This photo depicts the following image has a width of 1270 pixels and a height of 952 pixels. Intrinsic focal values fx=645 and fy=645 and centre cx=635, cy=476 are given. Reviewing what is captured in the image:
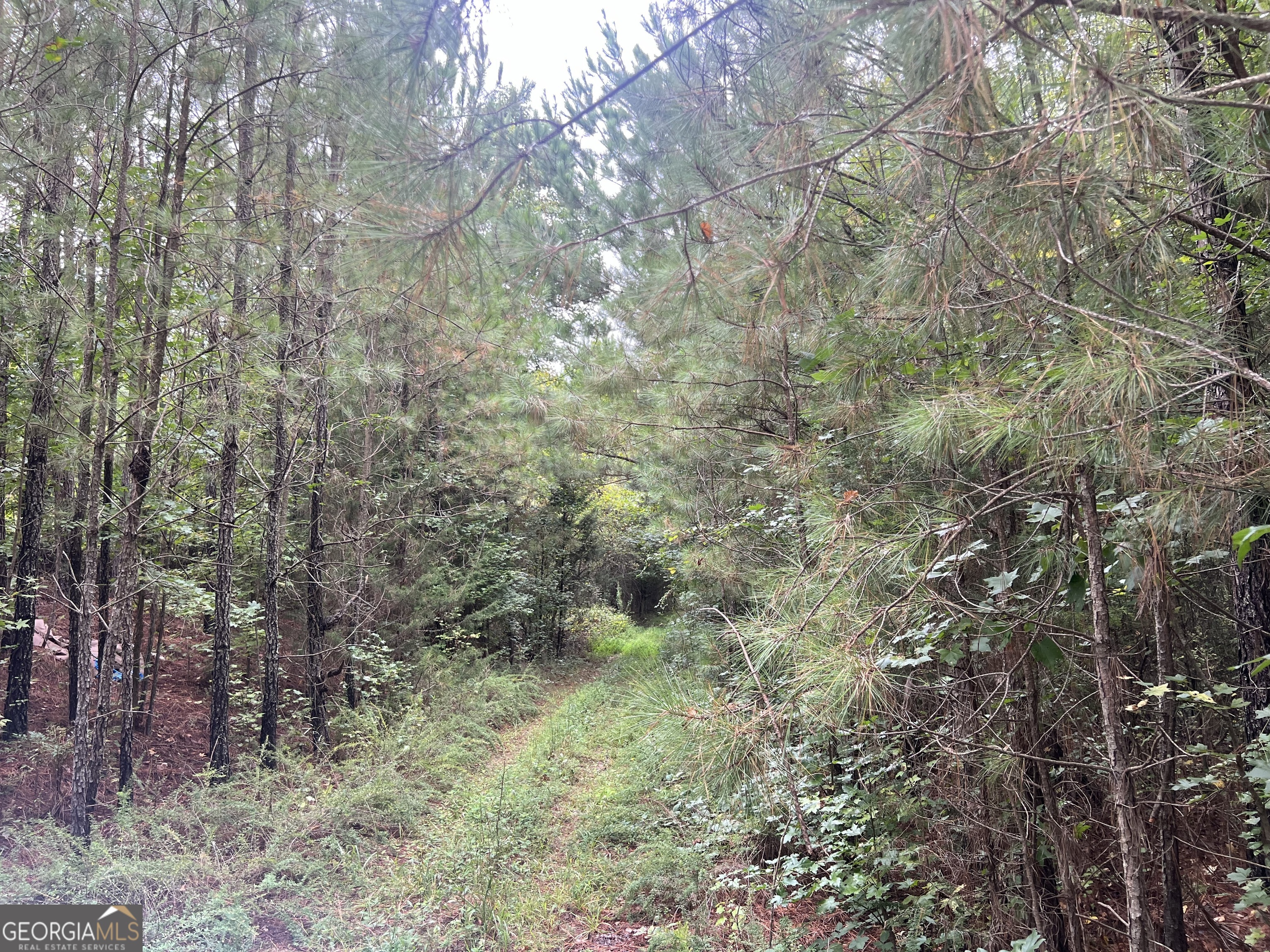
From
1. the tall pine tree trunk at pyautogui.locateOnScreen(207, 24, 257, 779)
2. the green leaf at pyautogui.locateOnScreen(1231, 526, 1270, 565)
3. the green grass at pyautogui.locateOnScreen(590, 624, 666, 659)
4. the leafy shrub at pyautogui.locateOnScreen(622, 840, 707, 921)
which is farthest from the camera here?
the green grass at pyautogui.locateOnScreen(590, 624, 666, 659)

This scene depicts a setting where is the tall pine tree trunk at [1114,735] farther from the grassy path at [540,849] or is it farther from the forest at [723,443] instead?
the grassy path at [540,849]

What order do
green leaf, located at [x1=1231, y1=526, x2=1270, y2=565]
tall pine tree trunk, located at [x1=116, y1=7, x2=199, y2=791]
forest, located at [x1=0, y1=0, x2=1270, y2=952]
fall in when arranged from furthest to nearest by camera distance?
tall pine tree trunk, located at [x1=116, y1=7, x2=199, y2=791] → forest, located at [x1=0, y1=0, x2=1270, y2=952] → green leaf, located at [x1=1231, y1=526, x2=1270, y2=565]

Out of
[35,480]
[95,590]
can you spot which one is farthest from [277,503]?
[35,480]

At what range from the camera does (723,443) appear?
5.92m

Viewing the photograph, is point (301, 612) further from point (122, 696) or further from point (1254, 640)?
point (1254, 640)

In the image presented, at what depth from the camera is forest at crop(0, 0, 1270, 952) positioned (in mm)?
2039

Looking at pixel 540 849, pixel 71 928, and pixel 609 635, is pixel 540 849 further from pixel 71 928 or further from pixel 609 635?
pixel 609 635

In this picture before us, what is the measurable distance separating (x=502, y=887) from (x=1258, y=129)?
5321mm

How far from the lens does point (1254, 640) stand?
258 cm

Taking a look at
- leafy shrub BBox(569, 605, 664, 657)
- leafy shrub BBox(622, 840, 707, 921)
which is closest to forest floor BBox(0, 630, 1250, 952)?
leafy shrub BBox(622, 840, 707, 921)

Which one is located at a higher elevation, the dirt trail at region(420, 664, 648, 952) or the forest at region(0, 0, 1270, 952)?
the forest at region(0, 0, 1270, 952)

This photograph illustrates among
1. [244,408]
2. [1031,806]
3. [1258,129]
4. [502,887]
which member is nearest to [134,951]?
[502,887]

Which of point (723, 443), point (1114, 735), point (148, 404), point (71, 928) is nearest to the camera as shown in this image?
point (1114, 735)

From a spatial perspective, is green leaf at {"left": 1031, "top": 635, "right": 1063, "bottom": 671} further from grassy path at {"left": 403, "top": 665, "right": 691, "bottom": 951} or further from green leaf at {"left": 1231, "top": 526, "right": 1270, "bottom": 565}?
grassy path at {"left": 403, "top": 665, "right": 691, "bottom": 951}
